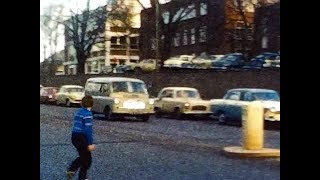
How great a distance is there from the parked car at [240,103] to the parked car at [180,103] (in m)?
0.08

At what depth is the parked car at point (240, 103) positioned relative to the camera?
332cm

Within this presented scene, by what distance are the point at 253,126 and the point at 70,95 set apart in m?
1.36

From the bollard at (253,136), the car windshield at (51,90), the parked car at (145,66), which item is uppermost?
the parked car at (145,66)

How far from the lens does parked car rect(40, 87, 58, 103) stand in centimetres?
373

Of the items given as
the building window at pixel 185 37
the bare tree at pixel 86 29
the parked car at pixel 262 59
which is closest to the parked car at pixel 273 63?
the parked car at pixel 262 59

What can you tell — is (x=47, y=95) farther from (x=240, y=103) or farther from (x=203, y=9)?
(x=240, y=103)

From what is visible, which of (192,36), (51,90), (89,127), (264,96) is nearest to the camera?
(264,96)

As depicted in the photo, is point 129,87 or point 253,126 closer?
point 253,126

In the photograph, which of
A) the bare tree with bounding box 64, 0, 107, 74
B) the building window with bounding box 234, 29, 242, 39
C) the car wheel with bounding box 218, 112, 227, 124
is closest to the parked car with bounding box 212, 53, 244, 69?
the building window with bounding box 234, 29, 242, 39

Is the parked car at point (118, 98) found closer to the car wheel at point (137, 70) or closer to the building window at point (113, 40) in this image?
the car wheel at point (137, 70)

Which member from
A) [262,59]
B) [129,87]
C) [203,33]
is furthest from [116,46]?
[262,59]

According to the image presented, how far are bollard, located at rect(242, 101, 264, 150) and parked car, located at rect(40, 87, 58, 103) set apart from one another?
1.45 metres

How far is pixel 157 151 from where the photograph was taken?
3.49 metres
